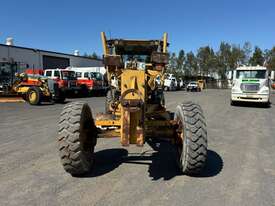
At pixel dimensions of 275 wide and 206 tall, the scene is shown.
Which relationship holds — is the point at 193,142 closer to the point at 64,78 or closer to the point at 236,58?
the point at 64,78

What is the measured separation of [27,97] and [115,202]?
1662 centimetres

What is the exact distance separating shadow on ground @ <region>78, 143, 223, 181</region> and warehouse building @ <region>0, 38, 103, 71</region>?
77.5 ft

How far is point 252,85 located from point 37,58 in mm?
26231

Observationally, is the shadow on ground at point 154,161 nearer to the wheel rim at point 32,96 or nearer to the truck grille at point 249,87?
the truck grille at point 249,87

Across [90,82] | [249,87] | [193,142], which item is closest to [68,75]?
[90,82]

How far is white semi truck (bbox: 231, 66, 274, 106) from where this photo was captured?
17.5 metres

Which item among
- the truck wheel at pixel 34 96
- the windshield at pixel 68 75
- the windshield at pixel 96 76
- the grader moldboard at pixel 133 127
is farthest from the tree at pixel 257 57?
the grader moldboard at pixel 133 127

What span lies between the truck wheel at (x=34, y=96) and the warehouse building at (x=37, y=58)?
378 inches

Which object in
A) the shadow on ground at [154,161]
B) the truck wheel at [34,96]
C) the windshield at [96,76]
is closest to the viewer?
the shadow on ground at [154,161]

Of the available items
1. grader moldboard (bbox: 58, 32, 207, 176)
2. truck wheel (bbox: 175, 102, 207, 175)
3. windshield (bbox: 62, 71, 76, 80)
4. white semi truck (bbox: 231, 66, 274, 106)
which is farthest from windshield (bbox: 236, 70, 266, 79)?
truck wheel (bbox: 175, 102, 207, 175)

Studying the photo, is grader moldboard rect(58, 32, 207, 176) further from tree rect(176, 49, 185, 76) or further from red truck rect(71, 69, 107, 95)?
tree rect(176, 49, 185, 76)

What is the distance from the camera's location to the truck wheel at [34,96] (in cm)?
1861

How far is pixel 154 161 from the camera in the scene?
5961mm

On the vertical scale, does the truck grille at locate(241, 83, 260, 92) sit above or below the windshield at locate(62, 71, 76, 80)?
below
